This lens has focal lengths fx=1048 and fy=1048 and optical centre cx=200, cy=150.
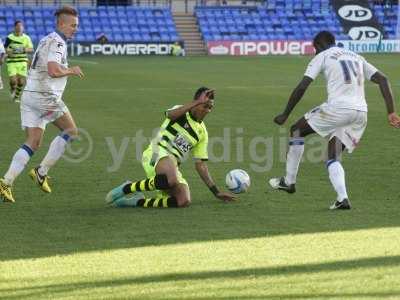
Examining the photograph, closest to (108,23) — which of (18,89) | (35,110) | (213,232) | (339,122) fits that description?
(18,89)

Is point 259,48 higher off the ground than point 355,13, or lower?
lower

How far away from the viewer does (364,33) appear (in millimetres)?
56969

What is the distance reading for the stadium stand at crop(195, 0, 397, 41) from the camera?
55.0 meters

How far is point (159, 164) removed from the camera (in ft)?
34.8

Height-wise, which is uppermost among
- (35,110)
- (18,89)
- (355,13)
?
(35,110)

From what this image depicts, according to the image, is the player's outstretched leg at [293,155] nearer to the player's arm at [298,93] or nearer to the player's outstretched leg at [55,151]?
the player's arm at [298,93]

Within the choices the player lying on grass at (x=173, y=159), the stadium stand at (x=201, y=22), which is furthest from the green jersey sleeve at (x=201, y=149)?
the stadium stand at (x=201, y=22)

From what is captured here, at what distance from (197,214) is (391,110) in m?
2.19

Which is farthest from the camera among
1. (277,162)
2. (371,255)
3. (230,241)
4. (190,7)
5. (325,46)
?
(190,7)

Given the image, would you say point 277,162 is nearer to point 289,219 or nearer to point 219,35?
point 289,219

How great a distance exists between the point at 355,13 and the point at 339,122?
49842 mm

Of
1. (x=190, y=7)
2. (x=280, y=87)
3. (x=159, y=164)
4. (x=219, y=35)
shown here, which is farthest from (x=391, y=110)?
(x=190, y=7)

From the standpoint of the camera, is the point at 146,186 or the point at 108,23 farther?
the point at 108,23

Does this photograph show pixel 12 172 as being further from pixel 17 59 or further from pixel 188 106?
pixel 17 59
